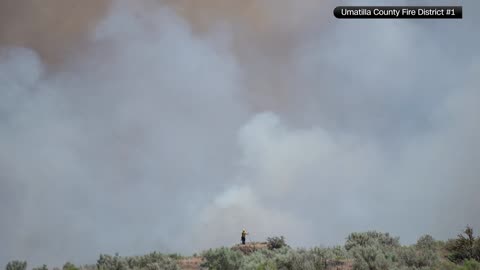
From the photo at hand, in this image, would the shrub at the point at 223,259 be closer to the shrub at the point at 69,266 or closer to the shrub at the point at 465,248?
the shrub at the point at 69,266

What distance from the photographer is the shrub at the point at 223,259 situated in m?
21.2

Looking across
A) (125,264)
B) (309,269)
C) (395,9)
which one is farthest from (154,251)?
(395,9)

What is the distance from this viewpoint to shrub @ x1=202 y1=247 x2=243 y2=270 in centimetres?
2120

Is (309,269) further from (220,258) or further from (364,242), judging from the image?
(364,242)

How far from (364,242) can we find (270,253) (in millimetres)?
6746

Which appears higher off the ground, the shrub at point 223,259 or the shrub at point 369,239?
the shrub at point 369,239

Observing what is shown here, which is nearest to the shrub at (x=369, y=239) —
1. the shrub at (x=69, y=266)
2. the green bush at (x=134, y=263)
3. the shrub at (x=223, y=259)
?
the shrub at (x=223, y=259)

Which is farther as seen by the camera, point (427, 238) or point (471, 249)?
point (427, 238)

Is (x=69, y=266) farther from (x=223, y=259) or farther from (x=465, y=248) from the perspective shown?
(x=465, y=248)

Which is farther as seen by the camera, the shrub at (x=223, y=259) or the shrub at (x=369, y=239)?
the shrub at (x=369, y=239)

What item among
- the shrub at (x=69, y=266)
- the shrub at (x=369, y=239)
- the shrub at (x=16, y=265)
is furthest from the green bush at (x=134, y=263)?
the shrub at (x=369, y=239)

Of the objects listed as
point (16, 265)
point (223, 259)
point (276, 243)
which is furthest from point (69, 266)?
point (276, 243)

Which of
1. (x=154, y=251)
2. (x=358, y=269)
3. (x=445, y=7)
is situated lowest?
(x=358, y=269)

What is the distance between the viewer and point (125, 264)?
2222cm
